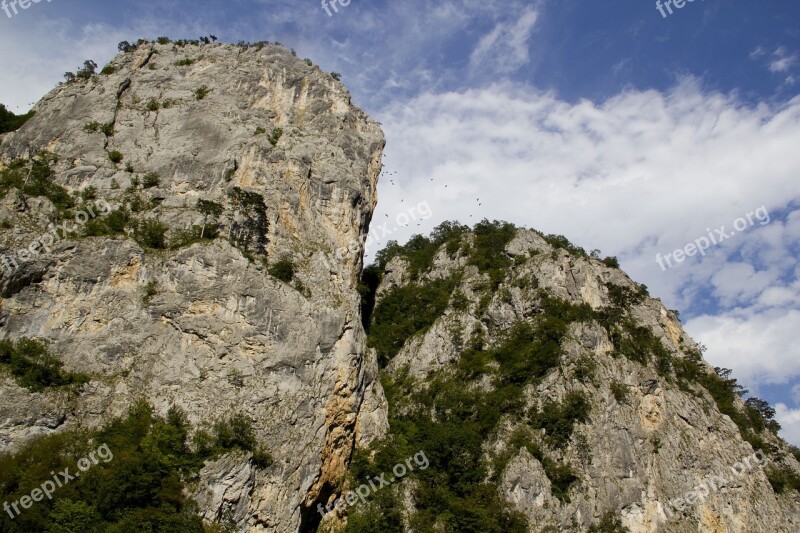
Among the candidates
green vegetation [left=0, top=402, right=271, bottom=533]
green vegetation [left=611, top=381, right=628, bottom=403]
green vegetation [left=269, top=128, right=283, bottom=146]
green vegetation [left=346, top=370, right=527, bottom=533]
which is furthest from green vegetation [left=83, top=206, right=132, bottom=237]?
green vegetation [left=611, top=381, right=628, bottom=403]

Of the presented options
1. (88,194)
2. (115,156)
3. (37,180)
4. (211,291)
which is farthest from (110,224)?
(211,291)

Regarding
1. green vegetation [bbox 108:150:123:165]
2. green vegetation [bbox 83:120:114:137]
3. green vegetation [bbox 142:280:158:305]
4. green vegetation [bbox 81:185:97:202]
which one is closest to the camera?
green vegetation [bbox 142:280:158:305]

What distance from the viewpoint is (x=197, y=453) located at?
3325cm

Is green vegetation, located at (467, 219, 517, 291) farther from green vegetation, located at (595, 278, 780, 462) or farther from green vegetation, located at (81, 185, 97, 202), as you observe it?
green vegetation, located at (81, 185, 97, 202)

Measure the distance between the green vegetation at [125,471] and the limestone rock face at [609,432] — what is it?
22.2 metres

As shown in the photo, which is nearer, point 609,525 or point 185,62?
point 609,525

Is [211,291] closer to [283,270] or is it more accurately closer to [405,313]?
[283,270]

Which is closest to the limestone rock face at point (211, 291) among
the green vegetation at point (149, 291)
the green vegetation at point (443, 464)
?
the green vegetation at point (149, 291)

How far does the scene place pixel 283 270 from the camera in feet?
142

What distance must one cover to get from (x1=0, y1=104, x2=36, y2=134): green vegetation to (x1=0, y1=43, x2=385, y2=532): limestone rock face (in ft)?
5.65

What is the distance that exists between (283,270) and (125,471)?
57.7 feet

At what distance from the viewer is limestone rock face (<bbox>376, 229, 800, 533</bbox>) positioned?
4281 cm

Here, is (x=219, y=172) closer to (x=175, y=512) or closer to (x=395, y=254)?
(x=175, y=512)

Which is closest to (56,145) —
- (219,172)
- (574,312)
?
(219,172)
